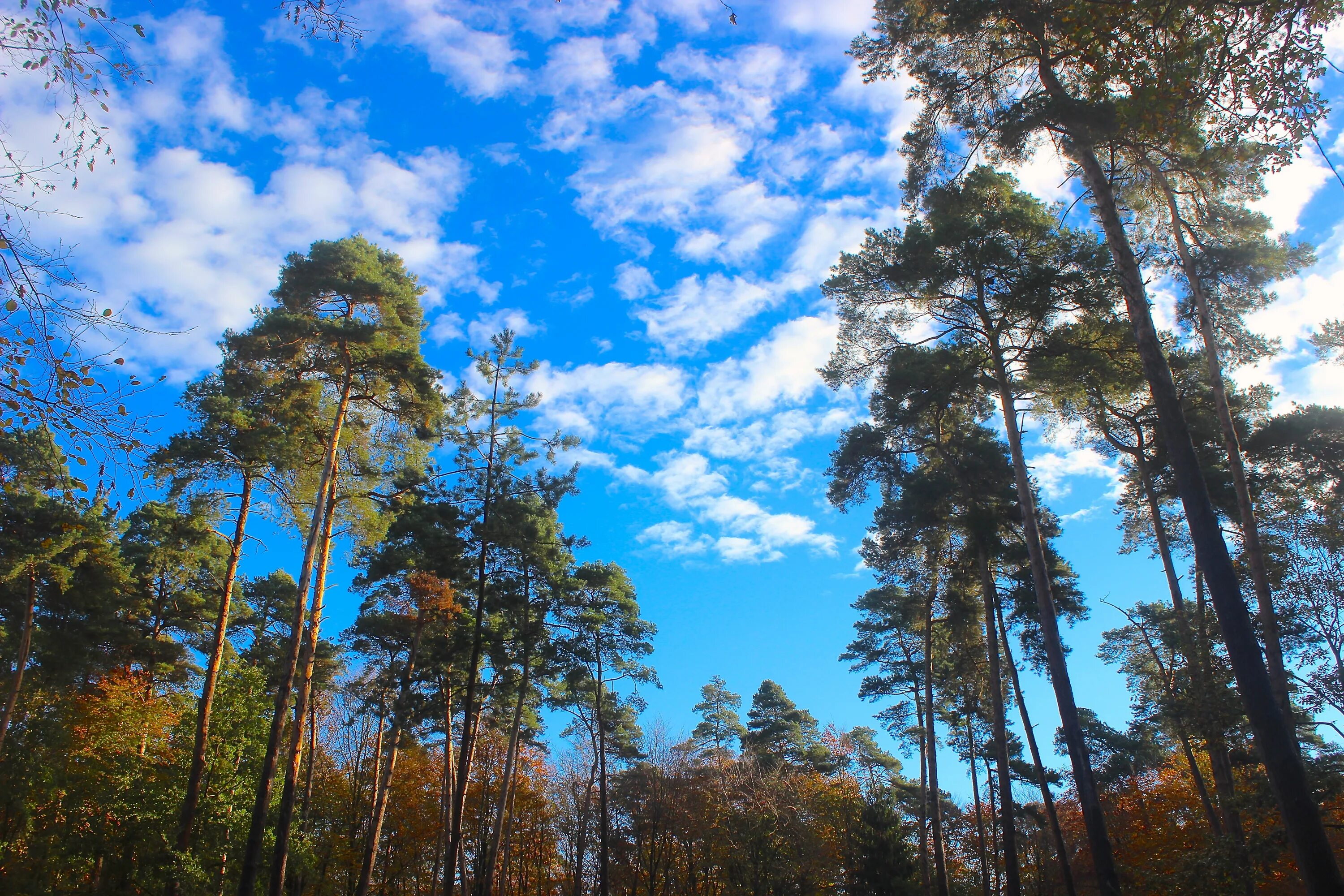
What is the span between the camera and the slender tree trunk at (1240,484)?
10.4 metres

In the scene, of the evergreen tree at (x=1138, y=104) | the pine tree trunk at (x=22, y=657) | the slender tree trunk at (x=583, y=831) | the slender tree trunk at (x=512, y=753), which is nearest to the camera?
the evergreen tree at (x=1138, y=104)

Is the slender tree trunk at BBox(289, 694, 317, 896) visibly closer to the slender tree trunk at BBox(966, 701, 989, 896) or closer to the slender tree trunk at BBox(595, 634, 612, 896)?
the slender tree trunk at BBox(595, 634, 612, 896)

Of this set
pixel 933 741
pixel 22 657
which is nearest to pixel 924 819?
pixel 933 741

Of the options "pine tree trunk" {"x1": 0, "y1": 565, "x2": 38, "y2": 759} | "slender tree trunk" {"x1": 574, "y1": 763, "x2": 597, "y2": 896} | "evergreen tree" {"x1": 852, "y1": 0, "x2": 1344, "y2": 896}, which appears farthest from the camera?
"slender tree trunk" {"x1": 574, "y1": 763, "x2": 597, "y2": 896}

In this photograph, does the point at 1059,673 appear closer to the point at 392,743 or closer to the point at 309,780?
the point at 392,743

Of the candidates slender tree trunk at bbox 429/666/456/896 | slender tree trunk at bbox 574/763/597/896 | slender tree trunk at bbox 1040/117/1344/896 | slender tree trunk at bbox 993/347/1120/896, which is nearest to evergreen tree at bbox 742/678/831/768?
slender tree trunk at bbox 574/763/597/896

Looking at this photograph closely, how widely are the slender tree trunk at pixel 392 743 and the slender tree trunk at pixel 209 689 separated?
4219mm

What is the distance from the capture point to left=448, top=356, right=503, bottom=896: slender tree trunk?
1477cm

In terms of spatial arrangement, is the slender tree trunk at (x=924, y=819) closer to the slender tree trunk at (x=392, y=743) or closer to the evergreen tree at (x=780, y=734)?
the evergreen tree at (x=780, y=734)

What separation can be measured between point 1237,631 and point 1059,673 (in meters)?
5.61

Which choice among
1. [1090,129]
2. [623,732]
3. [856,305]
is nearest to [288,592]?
[623,732]

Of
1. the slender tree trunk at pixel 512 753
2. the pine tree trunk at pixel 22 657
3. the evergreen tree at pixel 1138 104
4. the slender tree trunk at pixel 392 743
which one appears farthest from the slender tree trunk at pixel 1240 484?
the pine tree trunk at pixel 22 657

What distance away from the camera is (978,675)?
20234mm

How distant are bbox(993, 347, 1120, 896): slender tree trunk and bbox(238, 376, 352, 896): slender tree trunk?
12.7m
